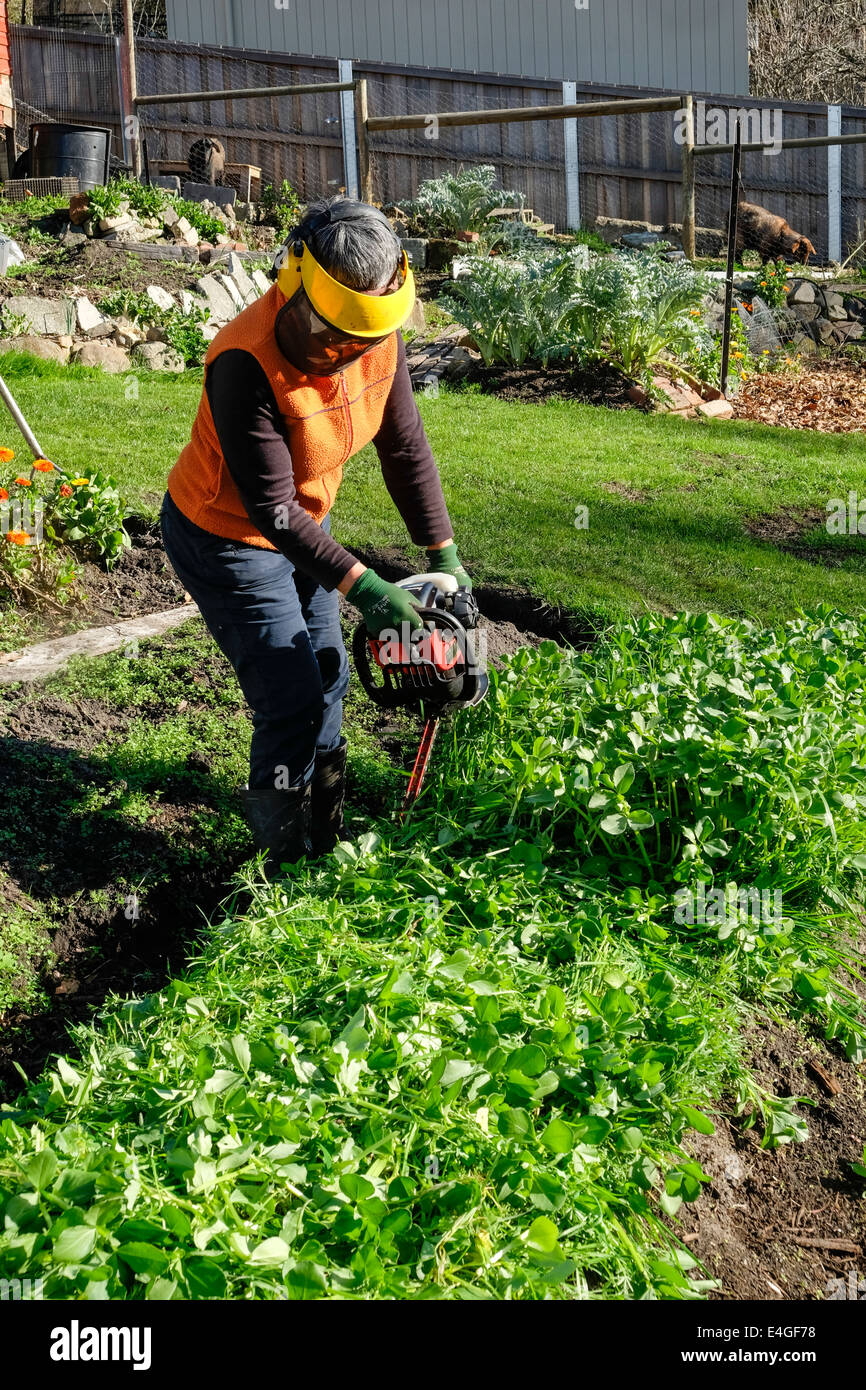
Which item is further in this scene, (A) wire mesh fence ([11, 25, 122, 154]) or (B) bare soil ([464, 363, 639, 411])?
(A) wire mesh fence ([11, 25, 122, 154])

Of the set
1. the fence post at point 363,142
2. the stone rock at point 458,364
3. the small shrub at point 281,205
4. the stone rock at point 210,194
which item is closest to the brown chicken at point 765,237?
the fence post at point 363,142

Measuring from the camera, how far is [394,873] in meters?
2.75

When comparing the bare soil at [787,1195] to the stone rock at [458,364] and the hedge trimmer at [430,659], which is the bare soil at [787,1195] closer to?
the hedge trimmer at [430,659]

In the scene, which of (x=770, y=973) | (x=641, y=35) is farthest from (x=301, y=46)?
(x=770, y=973)

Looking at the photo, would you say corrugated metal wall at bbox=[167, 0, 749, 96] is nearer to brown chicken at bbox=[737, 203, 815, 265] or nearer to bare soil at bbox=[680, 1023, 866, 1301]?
brown chicken at bbox=[737, 203, 815, 265]

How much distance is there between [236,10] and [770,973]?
Answer: 19.1 metres

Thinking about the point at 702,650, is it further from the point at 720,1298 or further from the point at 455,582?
A: the point at 720,1298

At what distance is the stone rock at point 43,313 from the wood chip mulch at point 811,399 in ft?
17.0

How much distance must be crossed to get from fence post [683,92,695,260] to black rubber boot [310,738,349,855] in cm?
972

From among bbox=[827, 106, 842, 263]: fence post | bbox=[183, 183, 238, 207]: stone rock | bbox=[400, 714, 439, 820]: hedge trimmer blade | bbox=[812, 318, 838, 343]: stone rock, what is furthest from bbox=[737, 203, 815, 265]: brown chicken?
bbox=[400, 714, 439, 820]: hedge trimmer blade

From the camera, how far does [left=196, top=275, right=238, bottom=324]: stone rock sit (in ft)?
31.0

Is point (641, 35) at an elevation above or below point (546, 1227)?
above

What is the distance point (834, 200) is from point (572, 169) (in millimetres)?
3344

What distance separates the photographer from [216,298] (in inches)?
376
